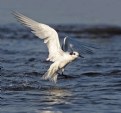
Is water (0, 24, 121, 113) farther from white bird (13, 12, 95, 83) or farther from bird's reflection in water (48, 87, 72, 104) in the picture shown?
white bird (13, 12, 95, 83)

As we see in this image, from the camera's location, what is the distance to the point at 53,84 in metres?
14.4

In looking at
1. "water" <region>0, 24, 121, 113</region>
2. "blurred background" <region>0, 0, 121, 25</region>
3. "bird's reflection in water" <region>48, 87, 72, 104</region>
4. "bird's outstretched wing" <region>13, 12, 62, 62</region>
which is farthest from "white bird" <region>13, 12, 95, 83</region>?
"blurred background" <region>0, 0, 121, 25</region>

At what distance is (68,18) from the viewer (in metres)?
33.1

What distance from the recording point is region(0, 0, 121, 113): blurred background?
472 inches

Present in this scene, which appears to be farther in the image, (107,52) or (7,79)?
(107,52)

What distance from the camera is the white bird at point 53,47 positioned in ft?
44.1

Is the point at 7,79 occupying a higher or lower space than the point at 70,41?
lower

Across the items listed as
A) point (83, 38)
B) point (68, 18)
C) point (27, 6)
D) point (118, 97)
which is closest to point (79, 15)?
point (68, 18)

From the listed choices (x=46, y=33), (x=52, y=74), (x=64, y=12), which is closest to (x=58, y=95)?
(x=52, y=74)

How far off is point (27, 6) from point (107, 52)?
46.2 ft

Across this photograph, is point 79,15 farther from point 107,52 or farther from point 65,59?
point 65,59

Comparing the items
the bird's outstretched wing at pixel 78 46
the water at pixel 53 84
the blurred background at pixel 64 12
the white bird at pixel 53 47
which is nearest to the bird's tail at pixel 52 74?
the white bird at pixel 53 47

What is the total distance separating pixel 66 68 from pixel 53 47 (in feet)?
12.1

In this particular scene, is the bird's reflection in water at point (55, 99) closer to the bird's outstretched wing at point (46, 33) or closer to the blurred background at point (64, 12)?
the bird's outstretched wing at point (46, 33)
